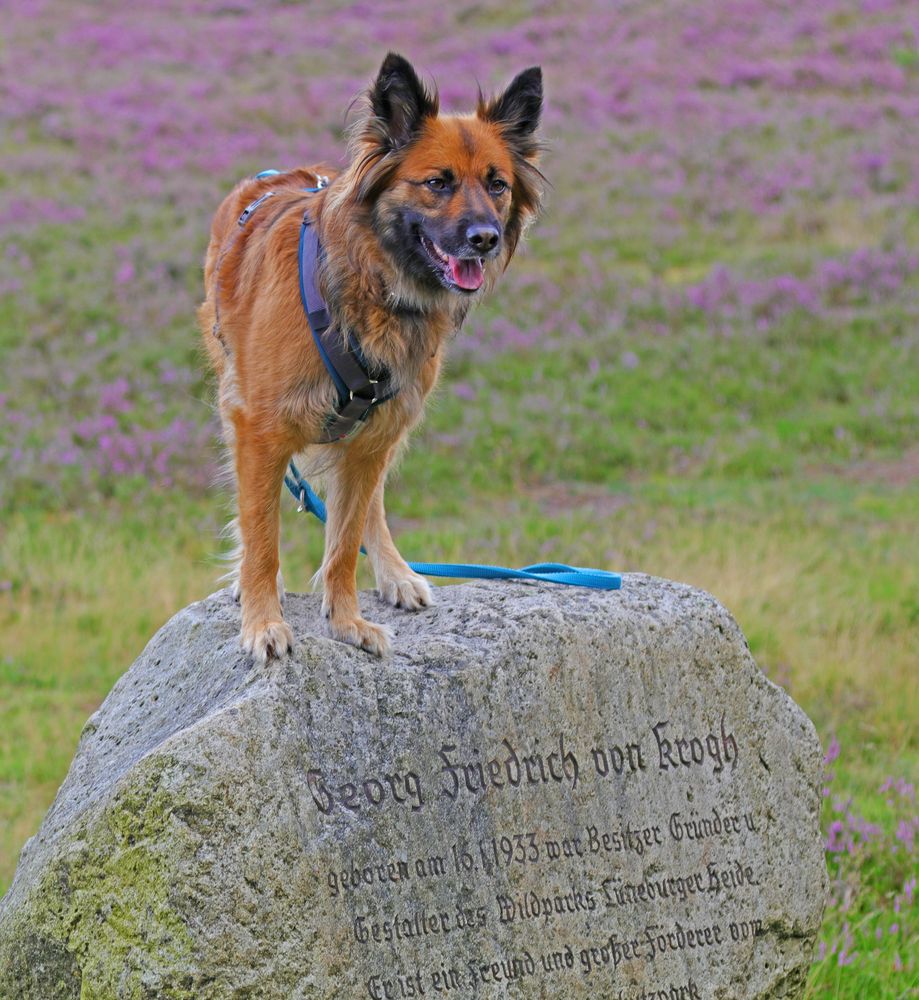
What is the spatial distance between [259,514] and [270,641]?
0.53 metres

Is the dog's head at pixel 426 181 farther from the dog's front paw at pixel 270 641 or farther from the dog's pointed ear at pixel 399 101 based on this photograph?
the dog's front paw at pixel 270 641

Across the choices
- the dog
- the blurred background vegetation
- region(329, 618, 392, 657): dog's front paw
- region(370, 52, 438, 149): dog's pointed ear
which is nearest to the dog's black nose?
the dog

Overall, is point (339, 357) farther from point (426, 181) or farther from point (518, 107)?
point (518, 107)

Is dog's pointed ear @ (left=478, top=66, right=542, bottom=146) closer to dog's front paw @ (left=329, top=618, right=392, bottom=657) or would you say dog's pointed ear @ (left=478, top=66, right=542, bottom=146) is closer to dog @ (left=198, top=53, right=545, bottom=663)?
dog @ (left=198, top=53, right=545, bottom=663)

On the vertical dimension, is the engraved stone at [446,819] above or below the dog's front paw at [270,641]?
below

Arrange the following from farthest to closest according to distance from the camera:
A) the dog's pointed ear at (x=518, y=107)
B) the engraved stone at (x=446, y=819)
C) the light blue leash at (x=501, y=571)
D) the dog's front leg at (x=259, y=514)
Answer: the light blue leash at (x=501, y=571) < the dog's pointed ear at (x=518, y=107) < the dog's front leg at (x=259, y=514) < the engraved stone at (x=446, y=819)

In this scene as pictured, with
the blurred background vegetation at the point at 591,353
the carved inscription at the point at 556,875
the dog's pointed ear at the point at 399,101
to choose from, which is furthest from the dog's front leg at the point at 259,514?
the blurred background vegetation at the point at 591,353

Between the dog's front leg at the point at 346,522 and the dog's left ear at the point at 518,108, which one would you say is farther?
the dog's front leg at the point at 346,522

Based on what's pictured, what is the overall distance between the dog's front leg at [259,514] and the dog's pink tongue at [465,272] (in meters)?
0.85

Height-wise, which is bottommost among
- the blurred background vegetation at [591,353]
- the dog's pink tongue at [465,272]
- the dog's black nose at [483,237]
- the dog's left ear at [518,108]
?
the blurred background vegetation at [591,353]

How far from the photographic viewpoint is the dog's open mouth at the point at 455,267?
4086mm

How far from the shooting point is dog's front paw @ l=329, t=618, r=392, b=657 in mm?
4328

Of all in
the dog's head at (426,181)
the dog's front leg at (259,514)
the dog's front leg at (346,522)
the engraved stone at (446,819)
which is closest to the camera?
the engraved stone at (446,819)

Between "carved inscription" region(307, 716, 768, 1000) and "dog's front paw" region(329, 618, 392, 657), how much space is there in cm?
45
